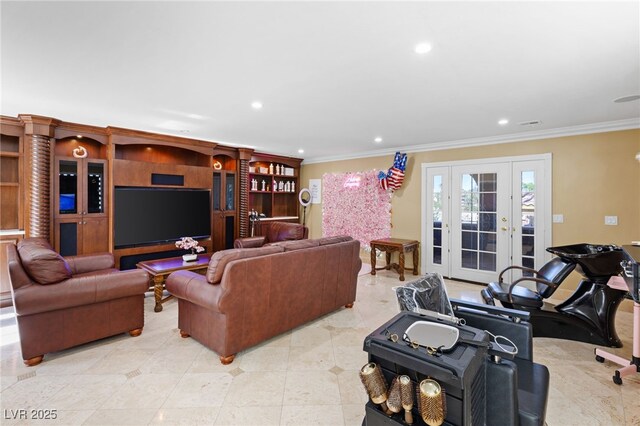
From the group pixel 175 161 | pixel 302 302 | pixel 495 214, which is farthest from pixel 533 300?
pixel 175 161

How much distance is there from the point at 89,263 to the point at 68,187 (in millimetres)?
A: 1324

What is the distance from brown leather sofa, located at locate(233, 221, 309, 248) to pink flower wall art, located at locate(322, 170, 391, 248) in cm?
107

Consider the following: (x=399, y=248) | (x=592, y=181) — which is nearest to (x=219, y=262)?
(x=399, y=248)

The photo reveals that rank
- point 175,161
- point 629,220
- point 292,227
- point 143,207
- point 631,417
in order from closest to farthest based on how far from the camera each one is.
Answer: point 631,417 < point 629,220 < point 143,207 < point 175,161 < point 292,227

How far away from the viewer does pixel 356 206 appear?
6578mm

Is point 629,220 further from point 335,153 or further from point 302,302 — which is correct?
point 335,153

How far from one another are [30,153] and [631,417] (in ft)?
21.4

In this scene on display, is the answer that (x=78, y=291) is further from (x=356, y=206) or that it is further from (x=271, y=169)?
(x=356, y=206)

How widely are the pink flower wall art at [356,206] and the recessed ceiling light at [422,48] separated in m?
4.05

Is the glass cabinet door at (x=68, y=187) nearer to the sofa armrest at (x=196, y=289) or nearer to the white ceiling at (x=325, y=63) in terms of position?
the white ceiling at (x=325, y=63)

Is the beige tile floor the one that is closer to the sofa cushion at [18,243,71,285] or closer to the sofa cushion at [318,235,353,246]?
the sofa cushion at [18,243,71,285]

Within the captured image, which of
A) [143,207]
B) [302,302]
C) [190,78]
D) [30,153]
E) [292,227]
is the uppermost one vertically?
[190,78]

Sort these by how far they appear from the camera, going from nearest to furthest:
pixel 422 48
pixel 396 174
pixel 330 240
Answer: pixel 422 48 → pixel 330 240 → pixel 396 174

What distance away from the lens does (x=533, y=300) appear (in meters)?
3.10
